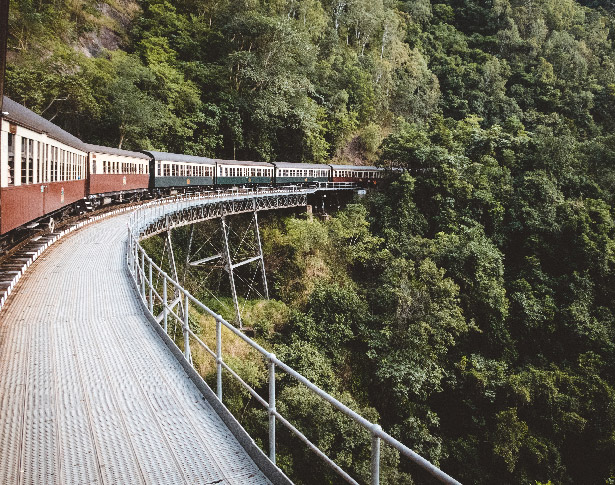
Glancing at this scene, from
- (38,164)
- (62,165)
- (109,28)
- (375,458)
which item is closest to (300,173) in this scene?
(109,28)

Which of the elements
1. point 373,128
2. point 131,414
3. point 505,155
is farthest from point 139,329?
point 373,128

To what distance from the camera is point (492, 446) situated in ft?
48.1

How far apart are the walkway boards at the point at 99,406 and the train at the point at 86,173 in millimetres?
1436

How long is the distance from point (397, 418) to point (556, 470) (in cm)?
544

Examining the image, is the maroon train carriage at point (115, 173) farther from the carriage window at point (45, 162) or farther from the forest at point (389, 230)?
the carriage window at point (45, 162)

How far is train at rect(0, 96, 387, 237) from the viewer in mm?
7258

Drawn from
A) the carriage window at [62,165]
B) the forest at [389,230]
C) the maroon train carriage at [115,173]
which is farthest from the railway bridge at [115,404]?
the maroon train carriage at [115,173]

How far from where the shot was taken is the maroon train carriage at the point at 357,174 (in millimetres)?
32062

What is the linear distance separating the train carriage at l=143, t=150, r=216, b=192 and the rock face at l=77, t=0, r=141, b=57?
12.7 metres

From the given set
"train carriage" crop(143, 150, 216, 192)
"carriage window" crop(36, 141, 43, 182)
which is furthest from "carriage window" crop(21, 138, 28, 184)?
"train carriage" crop(143, 150, 216, 192)

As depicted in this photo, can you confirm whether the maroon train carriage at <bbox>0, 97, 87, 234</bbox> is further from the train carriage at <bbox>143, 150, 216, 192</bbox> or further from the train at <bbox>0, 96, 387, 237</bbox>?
the train carriage at <bbox>143, 150, 216, 192</bbox>

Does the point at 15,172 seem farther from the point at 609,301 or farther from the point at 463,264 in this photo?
the point at 609,301

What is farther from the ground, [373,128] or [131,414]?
[373,128]

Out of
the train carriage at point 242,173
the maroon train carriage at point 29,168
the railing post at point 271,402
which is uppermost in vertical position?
the train carriage at point 242,173
